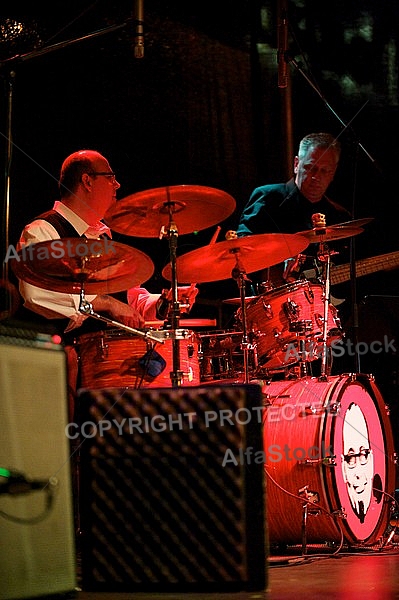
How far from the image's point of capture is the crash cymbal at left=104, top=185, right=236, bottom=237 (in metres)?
3.16

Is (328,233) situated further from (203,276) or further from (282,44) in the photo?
(282,44)

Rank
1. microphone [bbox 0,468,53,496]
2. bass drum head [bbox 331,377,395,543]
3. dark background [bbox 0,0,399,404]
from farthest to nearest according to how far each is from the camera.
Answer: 1. dark background [bbox 0,0,399,404]
2. bass drum head [bbox 331,377,395,543]
3. microphone [bbox 0,468,53,496]

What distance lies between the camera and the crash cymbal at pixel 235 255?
3.48 meters

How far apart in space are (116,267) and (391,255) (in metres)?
2.11

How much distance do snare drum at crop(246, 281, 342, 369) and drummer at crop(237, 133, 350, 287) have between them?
794mm

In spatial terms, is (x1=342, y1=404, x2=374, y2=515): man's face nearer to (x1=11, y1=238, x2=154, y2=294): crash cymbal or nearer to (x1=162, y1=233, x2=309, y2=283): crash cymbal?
(x1=162, y1=233, x2=309, y2=283): crash cymbal

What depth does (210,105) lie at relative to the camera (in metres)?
5.15

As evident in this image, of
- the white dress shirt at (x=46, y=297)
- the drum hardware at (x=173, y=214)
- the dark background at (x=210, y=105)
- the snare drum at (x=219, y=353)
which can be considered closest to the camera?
the drum hardware at (x=173, y=214)

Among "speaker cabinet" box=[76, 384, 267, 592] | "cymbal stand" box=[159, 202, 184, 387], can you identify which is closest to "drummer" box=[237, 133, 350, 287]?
"cymbal stand" box=[159, 202, 184, 387]

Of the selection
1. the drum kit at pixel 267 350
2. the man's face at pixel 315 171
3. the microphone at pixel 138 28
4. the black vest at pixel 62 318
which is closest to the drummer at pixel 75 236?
the black vest at pixel 62 318

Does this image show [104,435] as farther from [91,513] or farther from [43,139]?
[43,139]

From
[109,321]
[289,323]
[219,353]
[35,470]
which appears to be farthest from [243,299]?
[35,470]

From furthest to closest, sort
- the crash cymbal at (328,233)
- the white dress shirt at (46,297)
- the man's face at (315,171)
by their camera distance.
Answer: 1. the man's face at (315,171)
2. the crash cymbal at (328,233)
3. the white dress shirt at (46,297)

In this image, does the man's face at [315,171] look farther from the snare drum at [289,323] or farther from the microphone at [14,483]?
the microphone at [14,483]
